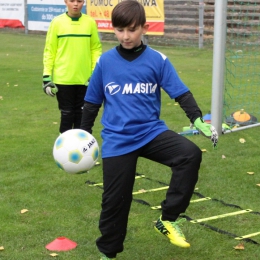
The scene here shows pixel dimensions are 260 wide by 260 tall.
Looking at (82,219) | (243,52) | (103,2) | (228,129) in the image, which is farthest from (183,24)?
(82,219)

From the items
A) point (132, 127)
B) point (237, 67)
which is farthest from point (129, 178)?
point (237, 67)

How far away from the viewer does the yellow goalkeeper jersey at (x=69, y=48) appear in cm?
696

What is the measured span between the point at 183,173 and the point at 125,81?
73cm

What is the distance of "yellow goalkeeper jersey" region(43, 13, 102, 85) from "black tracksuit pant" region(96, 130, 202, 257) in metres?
3.01

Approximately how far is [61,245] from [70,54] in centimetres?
294

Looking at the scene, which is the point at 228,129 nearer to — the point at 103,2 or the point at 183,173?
the point at 183,173

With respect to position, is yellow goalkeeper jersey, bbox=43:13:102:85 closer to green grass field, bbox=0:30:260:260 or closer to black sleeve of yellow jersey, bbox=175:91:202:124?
green grass field, bbox=0:30:260:260

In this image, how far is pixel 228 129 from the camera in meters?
8.77

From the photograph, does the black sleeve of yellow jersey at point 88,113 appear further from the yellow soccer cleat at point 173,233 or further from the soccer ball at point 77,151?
the yellow soccer cleat at point 173,233

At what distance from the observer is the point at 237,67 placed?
39.5 feet

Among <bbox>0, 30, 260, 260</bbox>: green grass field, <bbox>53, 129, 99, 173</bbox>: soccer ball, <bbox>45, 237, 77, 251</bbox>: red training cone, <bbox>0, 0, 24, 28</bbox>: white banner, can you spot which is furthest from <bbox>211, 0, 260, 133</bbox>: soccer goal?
<bbox>0, 0, 24, 28</bbox>: white banner

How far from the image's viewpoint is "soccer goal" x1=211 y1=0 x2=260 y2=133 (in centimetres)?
829

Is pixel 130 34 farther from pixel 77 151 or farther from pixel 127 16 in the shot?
pixel 77 151

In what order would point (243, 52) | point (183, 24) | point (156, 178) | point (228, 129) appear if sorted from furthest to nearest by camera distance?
point (183, 24)
point (243, 52)
point (228, 129)
point (156, 178)
